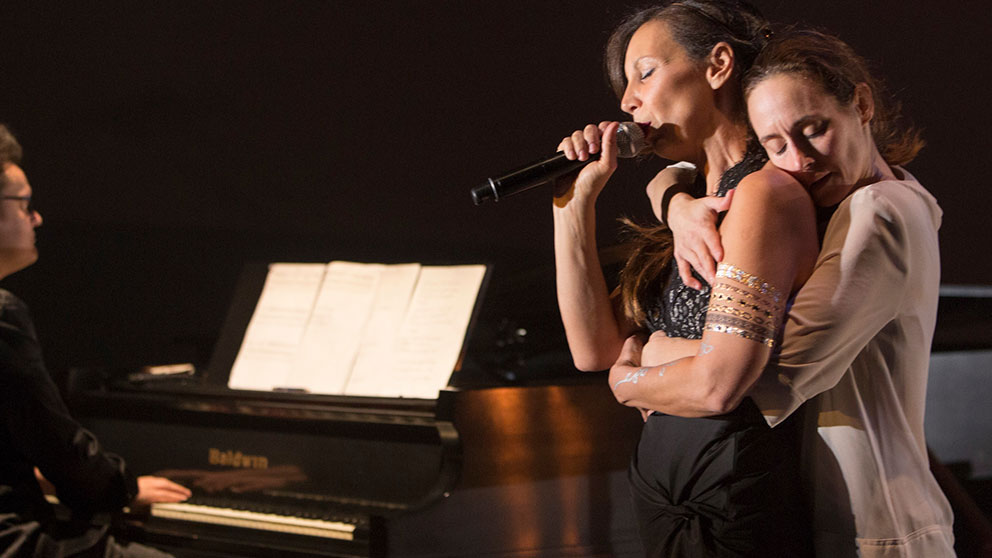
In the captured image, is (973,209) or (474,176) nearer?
(973,209)

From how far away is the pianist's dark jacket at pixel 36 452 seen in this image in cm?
219

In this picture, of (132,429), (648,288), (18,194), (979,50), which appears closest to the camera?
(648,288)

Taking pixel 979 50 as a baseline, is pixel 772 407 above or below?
below

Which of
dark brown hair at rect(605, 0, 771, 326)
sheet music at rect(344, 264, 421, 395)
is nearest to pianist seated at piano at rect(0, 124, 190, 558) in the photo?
sheet music at rect(344, 264, 421, 395)

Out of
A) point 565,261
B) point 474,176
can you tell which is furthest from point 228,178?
point 565,261

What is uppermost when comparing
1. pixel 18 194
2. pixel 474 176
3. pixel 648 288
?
pixel 474 176

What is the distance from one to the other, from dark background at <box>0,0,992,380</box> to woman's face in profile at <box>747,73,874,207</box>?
249 cm

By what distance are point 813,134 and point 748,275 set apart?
23cm

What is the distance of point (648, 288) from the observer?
1467 mm

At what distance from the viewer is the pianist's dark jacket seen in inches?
86.1

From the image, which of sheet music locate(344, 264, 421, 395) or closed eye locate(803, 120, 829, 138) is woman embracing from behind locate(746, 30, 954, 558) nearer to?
closed eye locate(803, 120, 829, 138)

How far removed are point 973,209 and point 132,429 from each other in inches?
120

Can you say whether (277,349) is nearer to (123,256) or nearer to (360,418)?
(360,418)

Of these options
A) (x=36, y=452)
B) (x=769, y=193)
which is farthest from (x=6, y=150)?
(x=769, y=193)
